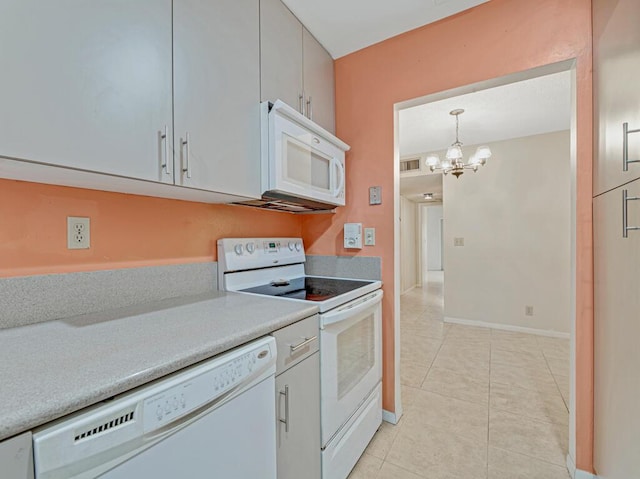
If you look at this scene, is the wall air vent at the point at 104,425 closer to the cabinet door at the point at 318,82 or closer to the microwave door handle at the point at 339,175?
the microwave door handle at the point at 339,175

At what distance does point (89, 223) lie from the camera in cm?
110

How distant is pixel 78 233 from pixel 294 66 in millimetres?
1306

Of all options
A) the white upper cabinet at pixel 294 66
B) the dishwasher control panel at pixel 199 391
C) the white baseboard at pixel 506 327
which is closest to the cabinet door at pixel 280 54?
the white upper cabinet at pixel 294 66

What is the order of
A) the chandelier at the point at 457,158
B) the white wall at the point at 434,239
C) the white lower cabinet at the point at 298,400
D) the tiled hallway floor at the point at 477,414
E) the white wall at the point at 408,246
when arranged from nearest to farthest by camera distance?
the white lower cabinet at the point at 298,400, the tiled hallway floor at the point at 477,414, the chandelier at the point at 457,158, the white wall at the point at 408,246, the white wall at the point at 434,239

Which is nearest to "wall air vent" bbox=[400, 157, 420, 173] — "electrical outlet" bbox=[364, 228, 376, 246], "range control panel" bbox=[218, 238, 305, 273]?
"electrical outlet" bbox=[364, 228, 376, 246]

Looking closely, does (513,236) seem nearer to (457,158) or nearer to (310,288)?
(457,158)

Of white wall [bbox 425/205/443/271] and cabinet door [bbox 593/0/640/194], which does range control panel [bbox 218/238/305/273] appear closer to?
cabinet door [bbox 593/0/640/194]

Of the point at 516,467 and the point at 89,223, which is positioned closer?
the point at 89,223

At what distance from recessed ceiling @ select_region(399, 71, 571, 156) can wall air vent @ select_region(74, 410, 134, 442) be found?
250 centimetres

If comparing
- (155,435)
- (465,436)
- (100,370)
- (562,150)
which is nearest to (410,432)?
(465,436)

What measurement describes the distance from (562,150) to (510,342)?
2288 millimetres

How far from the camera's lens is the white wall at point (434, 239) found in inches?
389

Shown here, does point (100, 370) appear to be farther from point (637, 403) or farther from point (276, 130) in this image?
point (637, 403)

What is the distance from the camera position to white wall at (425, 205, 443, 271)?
32.4ft
